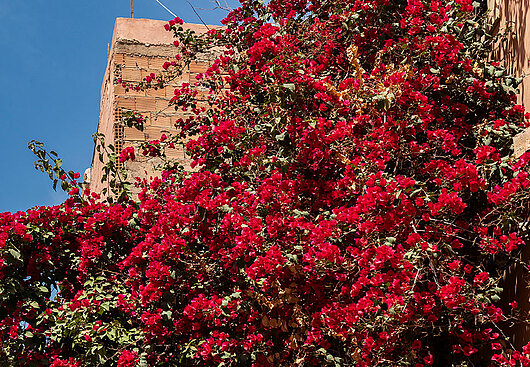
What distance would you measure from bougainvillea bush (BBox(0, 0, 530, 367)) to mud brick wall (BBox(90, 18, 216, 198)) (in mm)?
1828

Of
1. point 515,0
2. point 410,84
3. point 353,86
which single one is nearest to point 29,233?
point 353,86

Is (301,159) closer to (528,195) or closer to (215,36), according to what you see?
(528,195)

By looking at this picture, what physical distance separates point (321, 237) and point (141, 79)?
12.9 ft

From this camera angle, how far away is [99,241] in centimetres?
426

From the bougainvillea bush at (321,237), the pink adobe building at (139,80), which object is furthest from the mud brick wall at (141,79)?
the bougainvillea bush at (321,237)

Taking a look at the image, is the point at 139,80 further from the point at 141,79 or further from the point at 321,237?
the point at 321,237

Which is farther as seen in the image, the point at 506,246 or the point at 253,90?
the point at 253,90

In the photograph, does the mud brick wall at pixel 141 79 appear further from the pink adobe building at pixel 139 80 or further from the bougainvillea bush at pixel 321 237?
the bougainvillea bush at pixel 321 237

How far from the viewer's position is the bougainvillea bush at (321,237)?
3.41 meters

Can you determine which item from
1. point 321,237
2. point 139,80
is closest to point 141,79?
point 139,80

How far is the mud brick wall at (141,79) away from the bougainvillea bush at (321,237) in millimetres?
1828

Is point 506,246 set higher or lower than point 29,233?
lower

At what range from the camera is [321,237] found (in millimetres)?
3400

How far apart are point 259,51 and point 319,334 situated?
2.13m
